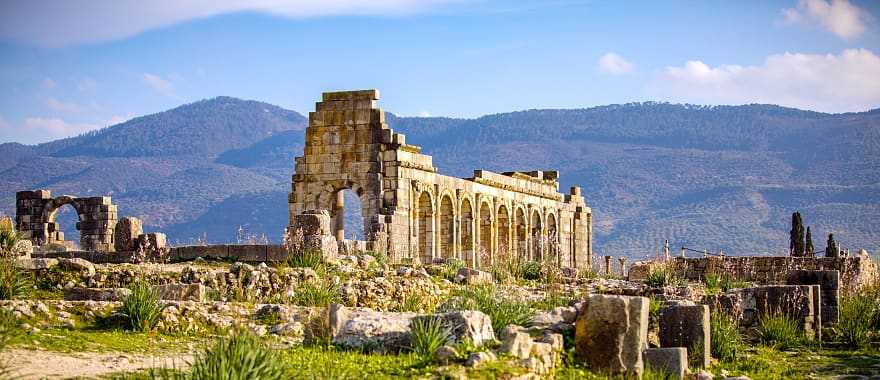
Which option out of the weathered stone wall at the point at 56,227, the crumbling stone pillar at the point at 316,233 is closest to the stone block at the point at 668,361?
the crumbling stone pillar at the point at 316,233

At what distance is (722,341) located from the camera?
20.0 m

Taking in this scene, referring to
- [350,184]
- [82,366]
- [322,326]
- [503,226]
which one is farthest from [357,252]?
[503,226]

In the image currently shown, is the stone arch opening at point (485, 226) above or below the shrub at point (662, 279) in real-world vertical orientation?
above

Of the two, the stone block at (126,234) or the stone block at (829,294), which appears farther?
the stone block at (126,234)

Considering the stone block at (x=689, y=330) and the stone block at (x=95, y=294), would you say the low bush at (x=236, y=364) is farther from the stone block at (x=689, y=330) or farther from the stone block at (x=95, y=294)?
the stone block at (x=689, y=330)

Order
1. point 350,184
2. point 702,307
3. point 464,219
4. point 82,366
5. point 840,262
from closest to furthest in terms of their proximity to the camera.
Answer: point 82,366 < point 702,307 < point 840,262 < point 350,184 < point 464,219

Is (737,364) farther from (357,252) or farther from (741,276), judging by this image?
(741,276)

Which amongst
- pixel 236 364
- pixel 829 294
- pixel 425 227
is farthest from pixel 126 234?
pixel 236 364

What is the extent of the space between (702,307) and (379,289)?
249 inches

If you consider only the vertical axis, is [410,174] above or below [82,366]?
above

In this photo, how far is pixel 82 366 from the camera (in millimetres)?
14398

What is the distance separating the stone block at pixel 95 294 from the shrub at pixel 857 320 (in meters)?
11.9

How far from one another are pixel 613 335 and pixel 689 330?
9.68ft

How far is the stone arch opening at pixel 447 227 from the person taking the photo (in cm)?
4316
